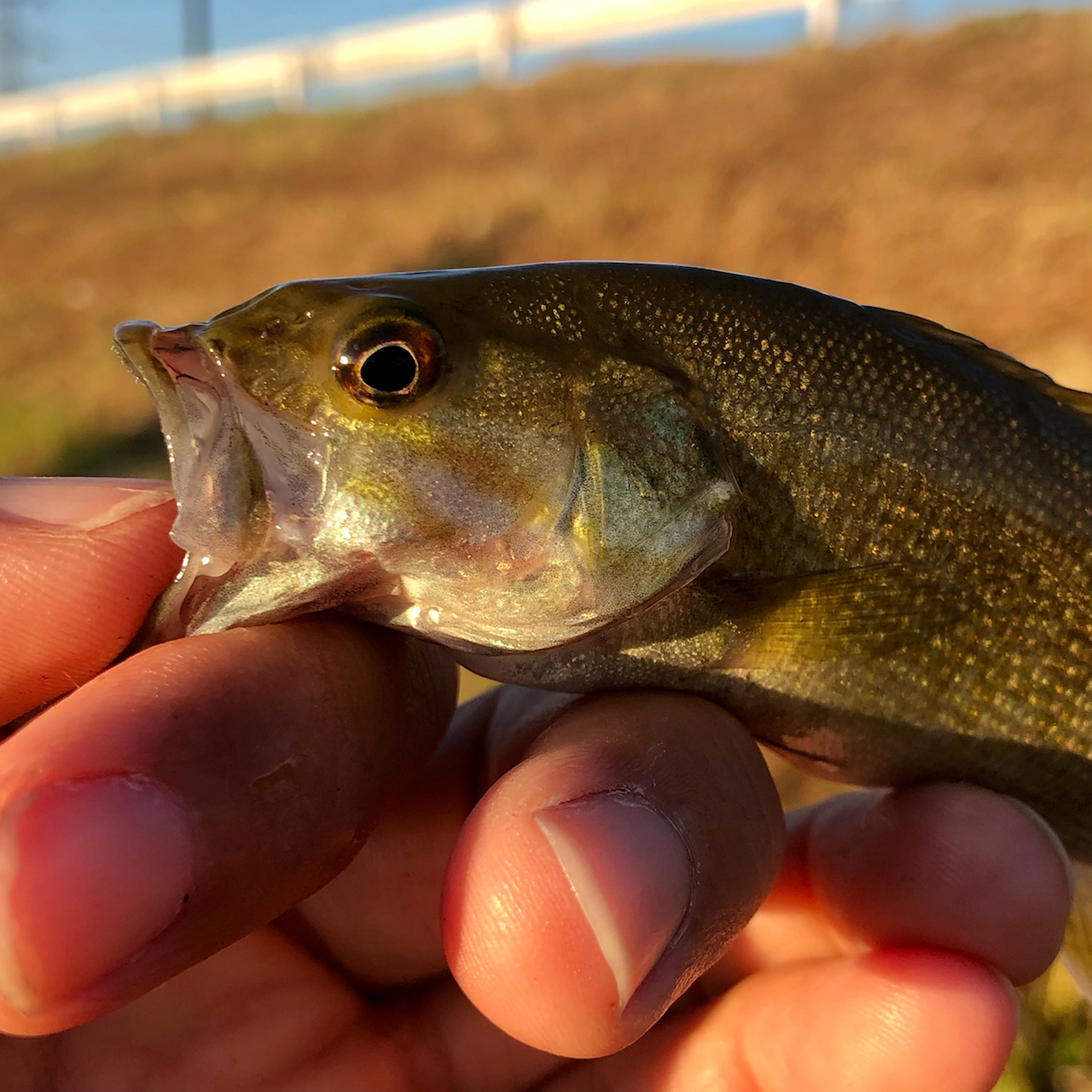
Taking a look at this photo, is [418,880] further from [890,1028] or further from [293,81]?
[293,81]

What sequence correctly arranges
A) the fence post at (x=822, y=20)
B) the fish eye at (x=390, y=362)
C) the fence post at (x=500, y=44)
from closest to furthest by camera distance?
1. the fish eye at (x=390, y=362)
2. the fence post at (x=822, y=20)
3. the fence post at (x=500, y=44)

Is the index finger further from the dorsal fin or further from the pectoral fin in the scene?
the dorsal fin

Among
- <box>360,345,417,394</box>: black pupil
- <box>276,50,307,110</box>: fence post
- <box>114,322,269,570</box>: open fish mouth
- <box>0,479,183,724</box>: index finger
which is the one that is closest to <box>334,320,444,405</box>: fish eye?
<box>360,345,417,394</box>: black pupil

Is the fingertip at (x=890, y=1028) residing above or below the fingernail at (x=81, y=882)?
below

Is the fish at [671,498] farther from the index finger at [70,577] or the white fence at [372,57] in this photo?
the white fence at [372,57]

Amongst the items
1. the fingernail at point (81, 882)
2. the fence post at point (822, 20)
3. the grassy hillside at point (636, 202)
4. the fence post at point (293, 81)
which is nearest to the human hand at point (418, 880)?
the fingernail at point (81, 882)

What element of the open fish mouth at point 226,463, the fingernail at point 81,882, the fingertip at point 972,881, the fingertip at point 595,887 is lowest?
the fingertip at point 972,881

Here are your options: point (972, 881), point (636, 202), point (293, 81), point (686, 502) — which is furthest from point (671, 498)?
point (293, 81)
